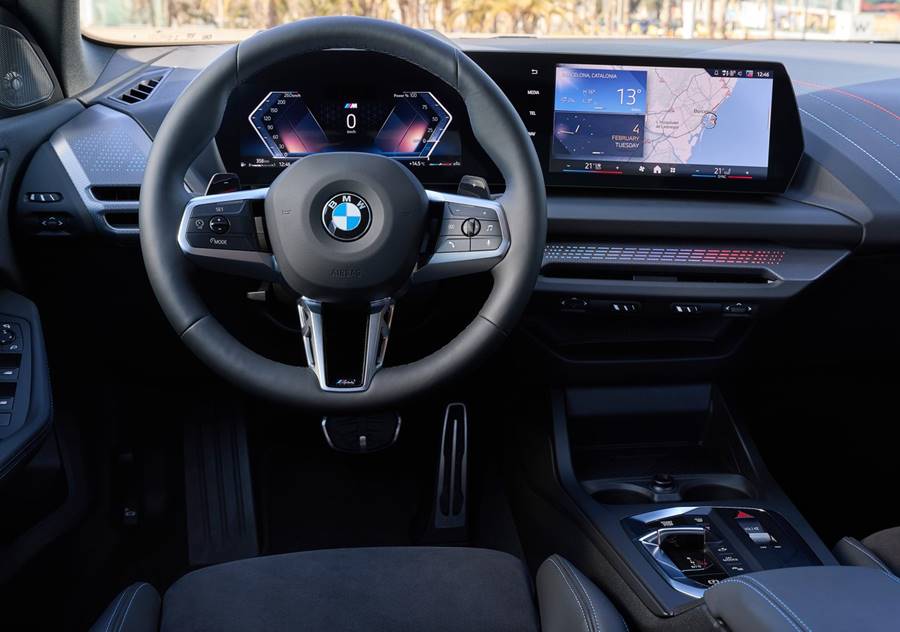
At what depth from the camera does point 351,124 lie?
68.9 inches

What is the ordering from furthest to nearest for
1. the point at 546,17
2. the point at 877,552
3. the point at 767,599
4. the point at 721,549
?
the point at 546,17, the point at 721,549, the point at 877,552, the point at 767,599

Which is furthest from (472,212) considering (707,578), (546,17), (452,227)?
(546,17)

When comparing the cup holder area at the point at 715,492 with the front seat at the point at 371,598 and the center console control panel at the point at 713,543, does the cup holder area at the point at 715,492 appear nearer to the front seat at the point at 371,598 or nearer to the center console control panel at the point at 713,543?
the center console control panel at the point at 713,543

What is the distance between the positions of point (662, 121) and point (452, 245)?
0.73 meters

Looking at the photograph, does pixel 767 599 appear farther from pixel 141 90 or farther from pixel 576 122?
pixel 141 90

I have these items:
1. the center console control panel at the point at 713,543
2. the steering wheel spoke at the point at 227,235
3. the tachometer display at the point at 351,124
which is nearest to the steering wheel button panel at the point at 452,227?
the steering wheel spoke at the point at 227,235

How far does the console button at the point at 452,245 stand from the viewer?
143cm

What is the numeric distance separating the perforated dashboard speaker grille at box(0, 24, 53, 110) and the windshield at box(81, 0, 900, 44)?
0.18 metres

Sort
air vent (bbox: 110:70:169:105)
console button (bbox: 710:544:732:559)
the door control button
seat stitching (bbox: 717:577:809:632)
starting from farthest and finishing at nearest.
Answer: air vent (bbox: 110:70:169:105) → console button (bbox: 710:544:732:559) → the door control button → seat stitching (bbox: 717:577:809:632)

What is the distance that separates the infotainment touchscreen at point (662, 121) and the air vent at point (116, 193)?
2.70ft

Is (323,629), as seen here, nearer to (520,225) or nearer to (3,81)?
(520,225)

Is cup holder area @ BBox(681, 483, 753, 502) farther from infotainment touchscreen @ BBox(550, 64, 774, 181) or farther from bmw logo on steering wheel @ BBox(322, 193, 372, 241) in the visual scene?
bmw logo on steering wheel @ BBox(322, 193, 372, 241)

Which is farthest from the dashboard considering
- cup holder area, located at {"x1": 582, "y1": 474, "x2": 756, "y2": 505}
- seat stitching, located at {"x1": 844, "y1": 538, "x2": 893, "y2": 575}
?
seat stitching, located at {"x1": 844, "y1": 538, "x2": 893, "y2": 575}

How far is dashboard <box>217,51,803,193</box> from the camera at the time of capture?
174cm
